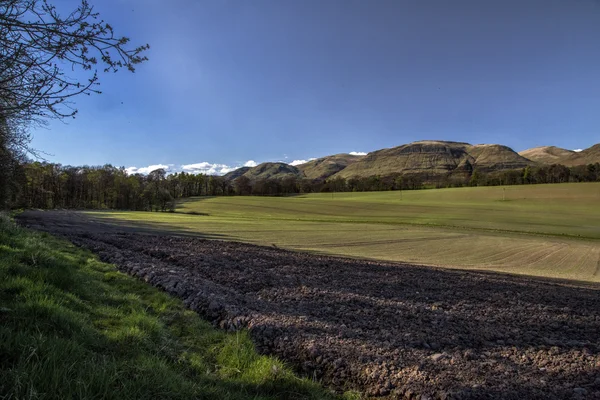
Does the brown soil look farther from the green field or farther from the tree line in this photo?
the tree line

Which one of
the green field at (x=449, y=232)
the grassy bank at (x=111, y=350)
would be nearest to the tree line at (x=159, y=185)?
the green field at (x=449, y=232)

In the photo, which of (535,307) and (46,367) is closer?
(46,367)

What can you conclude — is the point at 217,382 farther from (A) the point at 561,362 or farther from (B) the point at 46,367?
(A) the point at 561,362

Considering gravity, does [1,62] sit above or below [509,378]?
above

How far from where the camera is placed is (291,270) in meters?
11.4

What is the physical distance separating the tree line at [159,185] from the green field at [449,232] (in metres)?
34.7

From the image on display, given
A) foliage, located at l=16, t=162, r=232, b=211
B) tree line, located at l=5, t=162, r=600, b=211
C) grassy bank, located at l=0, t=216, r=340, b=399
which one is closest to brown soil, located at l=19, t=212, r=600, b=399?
grassy bank, located at l=0, t=216, r=340, b=399

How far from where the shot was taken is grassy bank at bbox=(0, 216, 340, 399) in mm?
2723

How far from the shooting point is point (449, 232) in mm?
39094

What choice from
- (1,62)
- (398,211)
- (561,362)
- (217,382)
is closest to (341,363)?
(217,382)

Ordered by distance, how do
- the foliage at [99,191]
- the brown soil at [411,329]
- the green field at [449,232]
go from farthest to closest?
1. the foliage at [99,191]
2. the green field at [449,232]
3. the brown soil at [411,329]

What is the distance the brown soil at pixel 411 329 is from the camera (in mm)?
4139

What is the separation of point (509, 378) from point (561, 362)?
1.22 metres

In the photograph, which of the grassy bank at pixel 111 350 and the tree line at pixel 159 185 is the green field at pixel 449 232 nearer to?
the grassy bank at pixel 111 350
